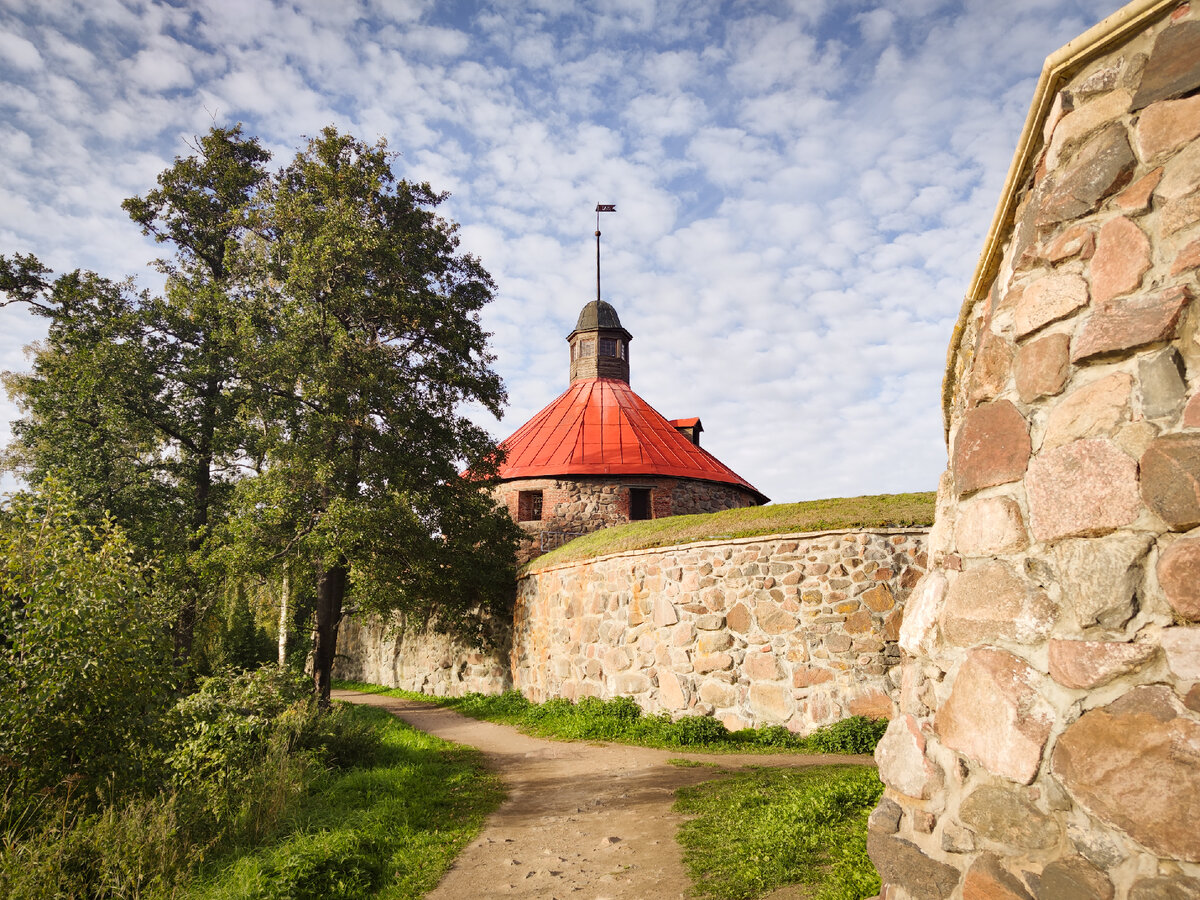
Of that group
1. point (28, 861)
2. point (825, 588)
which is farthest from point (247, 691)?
point (825, 588)

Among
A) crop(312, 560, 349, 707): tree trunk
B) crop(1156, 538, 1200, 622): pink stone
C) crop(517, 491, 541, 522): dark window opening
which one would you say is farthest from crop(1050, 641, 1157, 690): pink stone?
crop(517, 491, 541, 522): dark window opening

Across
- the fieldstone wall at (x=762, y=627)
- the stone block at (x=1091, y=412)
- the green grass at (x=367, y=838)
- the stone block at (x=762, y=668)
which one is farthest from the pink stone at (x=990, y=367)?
the stone block at (x=762, y=668)

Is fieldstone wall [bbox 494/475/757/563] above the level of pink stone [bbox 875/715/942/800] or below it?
above

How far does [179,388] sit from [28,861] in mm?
12029

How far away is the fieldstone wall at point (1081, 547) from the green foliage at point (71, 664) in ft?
18.1

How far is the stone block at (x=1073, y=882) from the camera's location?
5.80 feet

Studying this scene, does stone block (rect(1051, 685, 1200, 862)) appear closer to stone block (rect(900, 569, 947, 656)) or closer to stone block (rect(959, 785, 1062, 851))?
stone block (rect(959, 785, 1062, 851))

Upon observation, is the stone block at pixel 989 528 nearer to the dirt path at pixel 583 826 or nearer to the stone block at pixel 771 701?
the dirt path at pixel 583 826

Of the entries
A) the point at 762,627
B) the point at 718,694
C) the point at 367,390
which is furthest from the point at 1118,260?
the point at 367,390

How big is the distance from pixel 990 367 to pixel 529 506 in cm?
1696

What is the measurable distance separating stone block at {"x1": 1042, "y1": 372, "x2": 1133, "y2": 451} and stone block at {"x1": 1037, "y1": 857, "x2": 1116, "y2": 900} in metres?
1.09

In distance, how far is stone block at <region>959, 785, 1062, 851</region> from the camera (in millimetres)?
1922

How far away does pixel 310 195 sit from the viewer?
12.9m

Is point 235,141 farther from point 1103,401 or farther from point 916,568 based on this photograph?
point 1103,401
